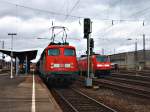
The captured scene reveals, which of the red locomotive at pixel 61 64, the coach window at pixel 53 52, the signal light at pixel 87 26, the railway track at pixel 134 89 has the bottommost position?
the railway track at pixel 134 89

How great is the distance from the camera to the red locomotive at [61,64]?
26.4 metres

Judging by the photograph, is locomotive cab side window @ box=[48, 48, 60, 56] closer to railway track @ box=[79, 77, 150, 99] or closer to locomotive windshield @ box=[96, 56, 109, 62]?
railway track @ box=[79, 77, 150, 99]

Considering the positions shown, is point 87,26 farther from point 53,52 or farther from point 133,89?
point 133,89

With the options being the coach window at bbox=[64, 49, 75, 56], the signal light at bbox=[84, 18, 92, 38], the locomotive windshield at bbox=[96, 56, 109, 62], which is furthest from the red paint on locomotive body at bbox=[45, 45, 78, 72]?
the locomotive windshield at bbox=[96, 56, 109, 62]

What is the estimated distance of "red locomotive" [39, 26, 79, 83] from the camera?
26.4 m

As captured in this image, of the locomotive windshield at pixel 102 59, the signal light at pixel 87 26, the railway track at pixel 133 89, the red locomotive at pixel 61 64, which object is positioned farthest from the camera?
the locomotive windshield at pixel 102 59

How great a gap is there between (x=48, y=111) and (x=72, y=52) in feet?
47.3

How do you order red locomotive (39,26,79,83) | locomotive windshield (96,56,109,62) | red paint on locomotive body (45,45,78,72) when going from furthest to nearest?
locomotive windshield (96,56,109,62) → red paint on locomotive body (45,45,78,72) → red locomotive (39,26,79,83)

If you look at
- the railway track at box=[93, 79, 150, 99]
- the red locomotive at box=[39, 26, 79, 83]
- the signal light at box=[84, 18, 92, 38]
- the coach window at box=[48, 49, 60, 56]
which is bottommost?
the railway track at box=[93, 79, 150, 99]

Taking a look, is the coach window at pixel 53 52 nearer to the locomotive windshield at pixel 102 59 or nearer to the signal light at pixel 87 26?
the signal light at pixel 87 26

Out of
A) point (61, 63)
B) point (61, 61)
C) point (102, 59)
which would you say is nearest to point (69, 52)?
point (61, 61)

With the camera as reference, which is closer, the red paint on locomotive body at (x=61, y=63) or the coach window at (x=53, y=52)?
the red paint on locomotive body at (x=61, y=63)

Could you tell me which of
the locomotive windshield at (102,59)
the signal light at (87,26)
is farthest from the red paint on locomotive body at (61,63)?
the locomotive windshield at (102,59)

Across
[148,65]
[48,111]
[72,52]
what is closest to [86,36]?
[72,52]
